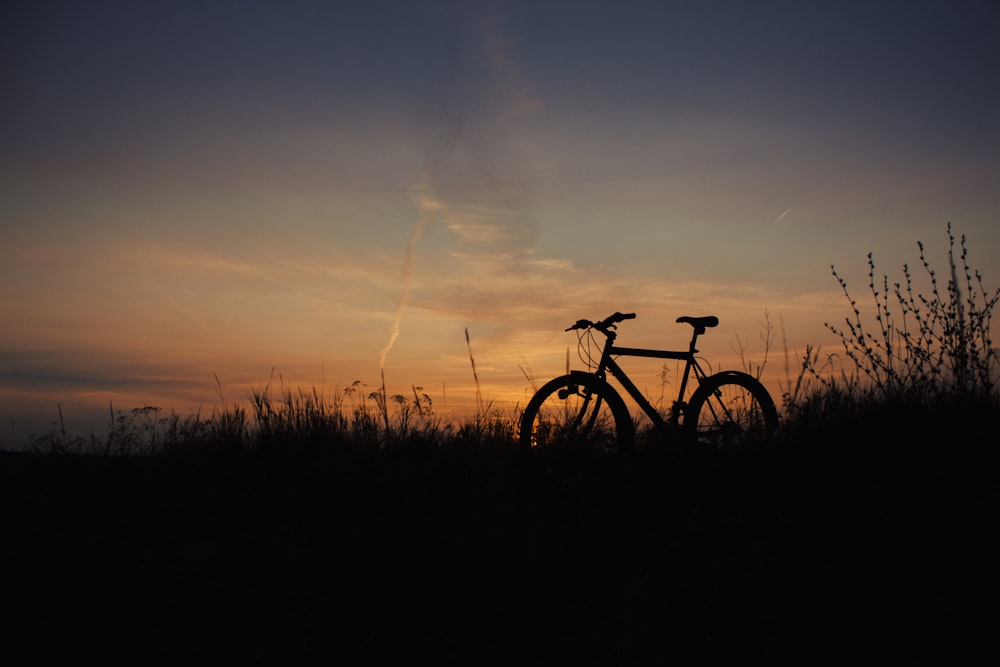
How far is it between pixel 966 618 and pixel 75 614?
4588 mm

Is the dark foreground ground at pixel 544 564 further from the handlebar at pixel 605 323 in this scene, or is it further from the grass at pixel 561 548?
the handlebar at pixel 605 323

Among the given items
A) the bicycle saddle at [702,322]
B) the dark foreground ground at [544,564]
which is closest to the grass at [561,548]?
the dark foreground ground at [544,564]

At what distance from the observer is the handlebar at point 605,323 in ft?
24.8

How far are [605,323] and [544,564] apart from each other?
12.3ft

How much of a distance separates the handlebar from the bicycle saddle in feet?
2.05

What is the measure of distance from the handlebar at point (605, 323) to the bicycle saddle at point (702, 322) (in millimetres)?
624

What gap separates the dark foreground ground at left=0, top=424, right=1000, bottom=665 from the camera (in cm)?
352

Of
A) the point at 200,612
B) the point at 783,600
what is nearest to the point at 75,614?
the point at 200,612

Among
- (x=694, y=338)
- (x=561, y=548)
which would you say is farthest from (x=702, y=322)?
(x=561, y=548)

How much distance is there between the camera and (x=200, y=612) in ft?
12.9

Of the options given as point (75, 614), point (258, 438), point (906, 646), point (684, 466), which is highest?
point (258, 438)

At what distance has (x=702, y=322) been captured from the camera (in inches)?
297

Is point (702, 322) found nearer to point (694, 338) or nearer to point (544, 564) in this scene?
point (694, 338)

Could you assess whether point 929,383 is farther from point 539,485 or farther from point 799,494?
point 539,485
